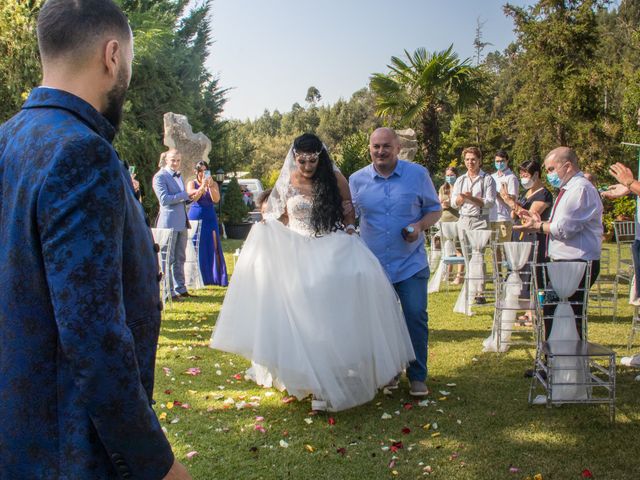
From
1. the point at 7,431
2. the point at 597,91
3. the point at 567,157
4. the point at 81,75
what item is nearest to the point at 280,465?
the point at 7,431

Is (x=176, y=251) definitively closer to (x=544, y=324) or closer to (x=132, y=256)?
(x=544, y=324)

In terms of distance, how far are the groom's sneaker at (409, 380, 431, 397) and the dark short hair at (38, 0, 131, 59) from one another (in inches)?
191

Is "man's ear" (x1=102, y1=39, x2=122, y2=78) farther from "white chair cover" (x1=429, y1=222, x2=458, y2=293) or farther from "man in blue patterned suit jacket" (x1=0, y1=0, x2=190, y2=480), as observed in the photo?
"white chair cover" (x1=429, y1=222, x2=458, y2=293)

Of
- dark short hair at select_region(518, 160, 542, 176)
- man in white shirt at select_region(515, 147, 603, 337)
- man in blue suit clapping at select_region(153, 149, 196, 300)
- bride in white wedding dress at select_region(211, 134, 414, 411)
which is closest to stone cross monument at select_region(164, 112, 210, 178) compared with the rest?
man in blue suit clapping at select_region(153, 149, 196, 300)

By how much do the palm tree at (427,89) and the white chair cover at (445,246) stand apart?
10580mm

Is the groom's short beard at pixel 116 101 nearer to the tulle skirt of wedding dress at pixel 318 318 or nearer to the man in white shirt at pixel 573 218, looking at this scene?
the tulle skirt of wedding dress at pixel 318 318

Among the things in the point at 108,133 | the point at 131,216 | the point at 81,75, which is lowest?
the point at 131,216

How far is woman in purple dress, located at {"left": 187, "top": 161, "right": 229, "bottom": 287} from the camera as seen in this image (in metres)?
11.8

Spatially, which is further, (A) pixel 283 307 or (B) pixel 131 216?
(A) pixel 283 307

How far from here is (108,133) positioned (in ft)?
5.49

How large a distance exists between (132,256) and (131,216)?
0.34ft

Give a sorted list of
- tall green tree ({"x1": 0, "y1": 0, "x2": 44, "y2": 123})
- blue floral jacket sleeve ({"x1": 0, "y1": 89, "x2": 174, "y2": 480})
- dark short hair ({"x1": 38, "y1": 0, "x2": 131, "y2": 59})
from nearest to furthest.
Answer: blue floral jacket sleeve ({"x1": 0, "y1": 89, "x2": 174, "y2": 480}) < dark short hair ({"x1": 38, "y1": 0, "x2": 131, "y2": 59}) < tall green tree ({"x1": 0, "y1": 0, "x2": 44, "y2": 123})

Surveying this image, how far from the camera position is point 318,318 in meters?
5.35

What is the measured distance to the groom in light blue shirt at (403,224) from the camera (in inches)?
236
